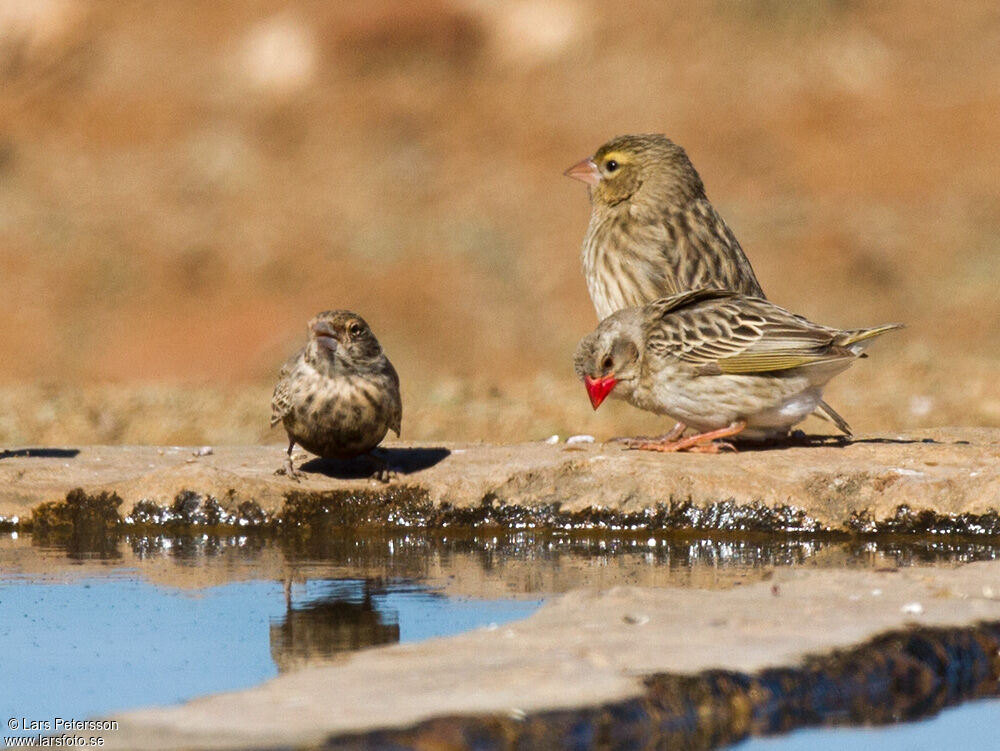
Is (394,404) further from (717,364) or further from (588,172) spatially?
(588,172)

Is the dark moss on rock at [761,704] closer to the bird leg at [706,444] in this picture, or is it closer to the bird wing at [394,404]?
the bird leg at [706,444]

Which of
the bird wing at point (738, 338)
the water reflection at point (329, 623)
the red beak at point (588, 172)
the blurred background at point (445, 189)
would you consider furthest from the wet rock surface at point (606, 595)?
the blurred background at point (445, 189)

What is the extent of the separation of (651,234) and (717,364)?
135 centimetres

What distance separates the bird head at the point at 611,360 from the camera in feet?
24.4

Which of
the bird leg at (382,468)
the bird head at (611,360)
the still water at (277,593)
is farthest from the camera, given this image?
the bird head at (611,360)

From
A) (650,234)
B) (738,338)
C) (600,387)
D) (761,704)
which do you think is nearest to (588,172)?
(650,234)

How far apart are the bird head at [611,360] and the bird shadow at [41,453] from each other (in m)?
2.28

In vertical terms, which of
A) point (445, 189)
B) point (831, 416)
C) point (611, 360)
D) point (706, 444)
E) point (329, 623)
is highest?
point (445, 189)

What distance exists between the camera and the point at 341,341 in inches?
281

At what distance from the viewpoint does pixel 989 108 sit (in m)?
25.5

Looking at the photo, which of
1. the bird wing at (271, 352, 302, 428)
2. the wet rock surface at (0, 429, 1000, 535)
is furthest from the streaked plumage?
the bird wing at (271, 352, 302, 428)

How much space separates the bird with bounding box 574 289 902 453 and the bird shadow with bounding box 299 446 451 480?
0.72 metres

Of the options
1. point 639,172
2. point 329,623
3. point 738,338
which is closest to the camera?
point 329,623

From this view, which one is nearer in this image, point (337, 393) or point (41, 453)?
point (337, 393)
